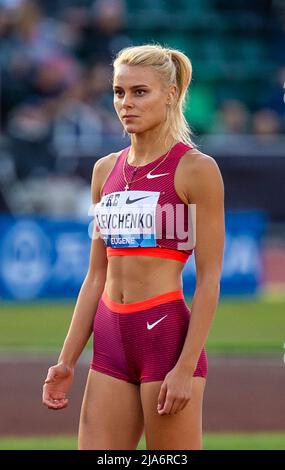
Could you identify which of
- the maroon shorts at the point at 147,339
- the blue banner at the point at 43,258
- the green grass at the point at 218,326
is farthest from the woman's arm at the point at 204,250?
the blue banner at the point at 43,258

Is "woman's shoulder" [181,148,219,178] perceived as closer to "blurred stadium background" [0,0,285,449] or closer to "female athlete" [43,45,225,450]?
"female athlete" [43,45,225,450]

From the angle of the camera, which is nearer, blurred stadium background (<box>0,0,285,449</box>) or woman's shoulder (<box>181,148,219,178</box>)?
woman's shoulder (<box>181,148,219,178</box>)

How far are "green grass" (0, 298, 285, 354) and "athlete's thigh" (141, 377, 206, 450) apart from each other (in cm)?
707

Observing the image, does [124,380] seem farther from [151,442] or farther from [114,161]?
[114,161]

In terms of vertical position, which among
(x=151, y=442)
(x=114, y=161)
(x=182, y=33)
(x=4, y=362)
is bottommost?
(x=151, y=442)

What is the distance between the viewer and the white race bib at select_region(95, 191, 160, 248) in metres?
4.45

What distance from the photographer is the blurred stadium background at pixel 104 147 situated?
13250 mm

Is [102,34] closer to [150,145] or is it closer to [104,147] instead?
[104,147]

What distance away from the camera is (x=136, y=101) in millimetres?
4453

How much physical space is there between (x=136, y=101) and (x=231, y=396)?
5.22m

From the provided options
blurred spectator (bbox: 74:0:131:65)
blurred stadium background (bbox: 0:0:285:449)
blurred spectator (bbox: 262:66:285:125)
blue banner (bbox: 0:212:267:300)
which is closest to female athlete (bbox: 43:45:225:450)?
blurred stadium background (bbox: 0:0:285:449)
